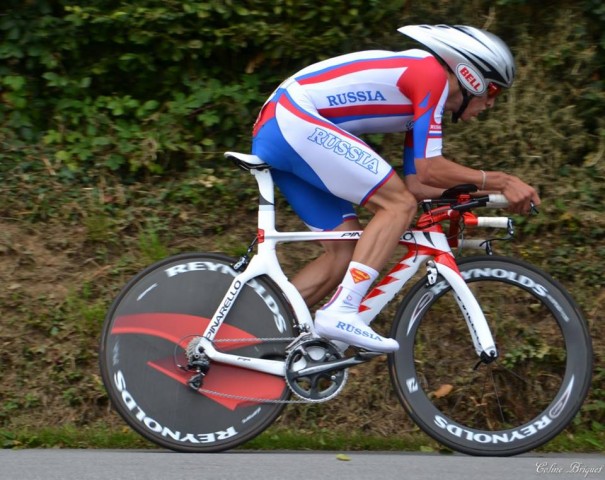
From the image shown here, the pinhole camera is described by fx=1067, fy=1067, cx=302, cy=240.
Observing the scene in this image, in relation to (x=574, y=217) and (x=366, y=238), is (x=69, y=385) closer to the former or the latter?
(x=366, y=238)

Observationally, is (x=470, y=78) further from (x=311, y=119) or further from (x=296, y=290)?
(x=296, y=290)

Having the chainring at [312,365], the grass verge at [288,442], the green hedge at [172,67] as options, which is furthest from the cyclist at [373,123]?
the green hedge at [172,67]

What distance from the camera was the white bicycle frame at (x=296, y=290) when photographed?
5.39 meters

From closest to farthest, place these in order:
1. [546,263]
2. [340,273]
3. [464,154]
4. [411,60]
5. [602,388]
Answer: [411,60], [340,273], [602,388], [546,263], [464,154]

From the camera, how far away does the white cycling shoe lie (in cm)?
527

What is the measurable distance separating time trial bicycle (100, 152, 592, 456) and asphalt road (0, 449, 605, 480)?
16 centimetres

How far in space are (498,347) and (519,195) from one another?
1.50 m

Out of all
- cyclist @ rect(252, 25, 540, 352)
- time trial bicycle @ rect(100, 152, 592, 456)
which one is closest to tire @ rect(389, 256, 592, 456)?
time trial bicycle @ rect(100, 152, 592, 456)

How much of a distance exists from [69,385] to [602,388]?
10.7 ft

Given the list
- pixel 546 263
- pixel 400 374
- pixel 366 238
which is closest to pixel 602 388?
pixel 546 263

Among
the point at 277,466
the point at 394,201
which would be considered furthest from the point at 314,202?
the point at 277,466

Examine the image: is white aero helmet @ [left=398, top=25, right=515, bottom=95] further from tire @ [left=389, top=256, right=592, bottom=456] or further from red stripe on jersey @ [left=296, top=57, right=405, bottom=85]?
tire @ [left=389, top=256, right=592, bottom=456]

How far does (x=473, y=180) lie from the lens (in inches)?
208

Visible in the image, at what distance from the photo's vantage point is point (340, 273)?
5617 millimetres
